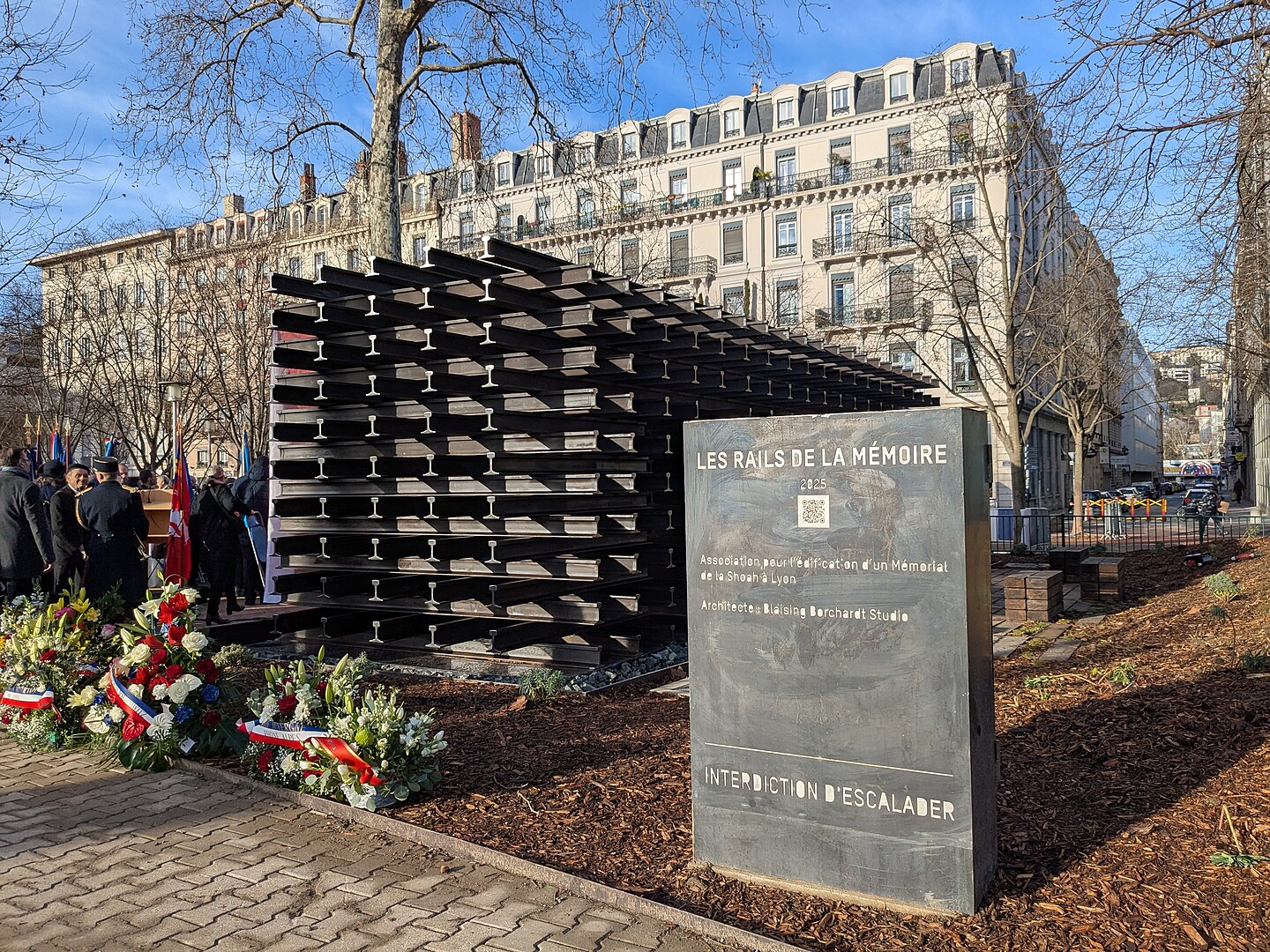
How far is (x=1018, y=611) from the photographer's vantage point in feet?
36.6

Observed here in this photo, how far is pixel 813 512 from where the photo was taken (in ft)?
13.3

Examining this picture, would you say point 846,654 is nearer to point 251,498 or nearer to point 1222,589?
point 1222,589

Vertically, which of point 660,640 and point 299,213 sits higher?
point 299,213

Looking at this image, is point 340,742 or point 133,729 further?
point 133,729

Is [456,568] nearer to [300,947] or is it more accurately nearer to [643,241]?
[300,947]

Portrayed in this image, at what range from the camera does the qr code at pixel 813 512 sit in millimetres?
4031

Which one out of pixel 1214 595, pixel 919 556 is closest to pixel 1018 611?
pixel 1214 595

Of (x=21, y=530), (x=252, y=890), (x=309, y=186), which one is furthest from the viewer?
(x=309, y=186)

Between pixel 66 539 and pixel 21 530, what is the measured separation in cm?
80

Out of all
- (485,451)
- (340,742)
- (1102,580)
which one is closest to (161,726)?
(340,742)

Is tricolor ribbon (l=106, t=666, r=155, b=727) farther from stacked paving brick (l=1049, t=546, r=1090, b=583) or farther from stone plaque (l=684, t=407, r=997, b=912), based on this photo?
stacked paving brick (l=1049, t=546, r=1090, b=583)

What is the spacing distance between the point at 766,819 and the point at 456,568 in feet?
17.3

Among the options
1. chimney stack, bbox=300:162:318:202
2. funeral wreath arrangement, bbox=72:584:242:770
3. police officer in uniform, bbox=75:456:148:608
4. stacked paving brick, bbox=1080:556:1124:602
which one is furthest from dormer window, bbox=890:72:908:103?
funeral wreath arrangement, bbox=72:584:242:770

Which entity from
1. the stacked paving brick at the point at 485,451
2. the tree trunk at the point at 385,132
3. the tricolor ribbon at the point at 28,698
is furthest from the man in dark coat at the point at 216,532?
the tricolor ribbon at the point at 28,698
